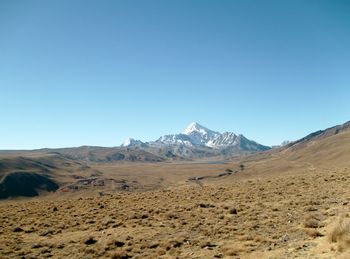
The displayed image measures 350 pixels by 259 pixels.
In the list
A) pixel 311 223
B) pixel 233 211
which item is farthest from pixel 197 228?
pixel 311 223

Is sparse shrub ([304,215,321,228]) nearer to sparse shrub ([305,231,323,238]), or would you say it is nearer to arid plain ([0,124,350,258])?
arid plain ([0,124,350,258])

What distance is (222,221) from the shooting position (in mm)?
22391

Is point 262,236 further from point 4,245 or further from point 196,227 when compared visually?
point 4,245

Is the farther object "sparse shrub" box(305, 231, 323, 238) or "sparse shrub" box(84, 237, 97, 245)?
"sparse shrub" box(84, 237, 97, 245)

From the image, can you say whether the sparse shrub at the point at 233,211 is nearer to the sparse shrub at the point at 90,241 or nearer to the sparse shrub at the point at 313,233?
the sparse shrub at the point at 313,233

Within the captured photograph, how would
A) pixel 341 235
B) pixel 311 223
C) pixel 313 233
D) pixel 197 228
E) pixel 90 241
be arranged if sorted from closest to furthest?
1. pixel 341 235
2. pixel 313 233
3. pixel 311 223
4. pixel 90 241
5. pixel 197 228

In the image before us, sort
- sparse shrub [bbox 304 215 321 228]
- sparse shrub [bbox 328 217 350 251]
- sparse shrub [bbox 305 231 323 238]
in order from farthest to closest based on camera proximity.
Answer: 1. sparse shrub [bbox 304 215 321 228]
2. sparse shrub [bbox 305 231 323 238]
3. sparse shrub [bbox 328 217 350 251]

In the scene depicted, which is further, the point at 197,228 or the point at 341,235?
the point at 197,228

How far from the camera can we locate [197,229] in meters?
20.9

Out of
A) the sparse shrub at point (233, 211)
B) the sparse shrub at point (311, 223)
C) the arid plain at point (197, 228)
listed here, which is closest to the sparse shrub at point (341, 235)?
the arid plain at point (197, 228)

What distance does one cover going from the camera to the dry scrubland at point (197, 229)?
15.5m

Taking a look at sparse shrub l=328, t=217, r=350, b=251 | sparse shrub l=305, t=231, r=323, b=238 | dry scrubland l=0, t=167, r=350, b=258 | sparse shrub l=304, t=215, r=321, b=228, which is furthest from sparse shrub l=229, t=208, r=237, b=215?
sparse shrub l=328, t=217, r=350, b=251

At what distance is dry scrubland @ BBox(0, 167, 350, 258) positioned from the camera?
50.8ft

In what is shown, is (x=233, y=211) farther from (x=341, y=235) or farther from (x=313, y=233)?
(x=341, y=235)
